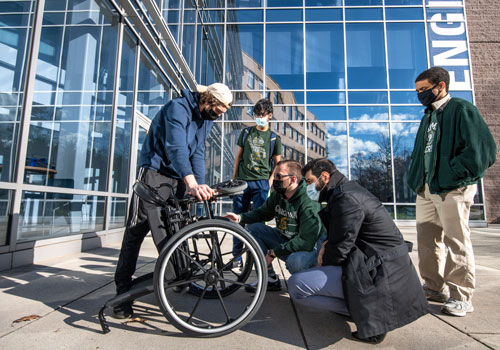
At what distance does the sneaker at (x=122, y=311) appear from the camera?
70.6 inches

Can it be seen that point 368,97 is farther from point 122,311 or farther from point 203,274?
point 122,311

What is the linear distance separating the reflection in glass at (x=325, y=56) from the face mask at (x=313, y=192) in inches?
374

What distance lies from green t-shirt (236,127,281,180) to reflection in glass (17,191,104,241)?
2313 mm

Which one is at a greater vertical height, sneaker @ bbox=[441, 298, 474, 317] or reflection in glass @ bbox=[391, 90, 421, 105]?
reflection in glass @ bbox=[391, 90, 421, 105]

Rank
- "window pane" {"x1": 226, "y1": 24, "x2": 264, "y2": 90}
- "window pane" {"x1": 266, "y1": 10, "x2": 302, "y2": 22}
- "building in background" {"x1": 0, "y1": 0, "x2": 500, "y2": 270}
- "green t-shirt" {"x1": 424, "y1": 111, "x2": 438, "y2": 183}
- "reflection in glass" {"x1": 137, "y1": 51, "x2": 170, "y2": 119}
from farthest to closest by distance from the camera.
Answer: "window pane" {"x1": 266, "y1": 10, "x2": 302, "y2": 22} < "window pane" {"x1": 226, "y1": 24, "x2": 264, "y2": 90} < "reflection in glass" {"x1": 137, "y1": 51, "x2": 170, "y2": 119} < "building in background" {"x1": 0, "y1": 0, "x2": 500, "y2": 270} < "green t-shirt" {"x1": 424, "y1": 111, "x2": 438, "y2": 183}

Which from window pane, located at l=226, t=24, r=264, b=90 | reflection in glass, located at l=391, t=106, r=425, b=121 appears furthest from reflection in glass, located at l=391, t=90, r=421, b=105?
window pane, located at l=226, t=24, r=264, b=90

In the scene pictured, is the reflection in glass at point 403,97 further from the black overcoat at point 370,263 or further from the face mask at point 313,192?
the black overcoat at point 370,263

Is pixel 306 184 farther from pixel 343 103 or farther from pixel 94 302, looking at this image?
pixel 343 103

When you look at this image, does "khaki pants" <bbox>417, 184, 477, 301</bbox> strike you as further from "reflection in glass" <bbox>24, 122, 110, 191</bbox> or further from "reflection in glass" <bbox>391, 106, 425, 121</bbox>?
"reflection in glass" <bbox>391, 106, 425, 121</bbox>

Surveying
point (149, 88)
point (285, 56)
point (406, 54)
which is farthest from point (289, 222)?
point (406, 54)

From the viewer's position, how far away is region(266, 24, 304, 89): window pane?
11031mm

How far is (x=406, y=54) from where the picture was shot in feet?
35.0

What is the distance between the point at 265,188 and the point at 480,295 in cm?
206

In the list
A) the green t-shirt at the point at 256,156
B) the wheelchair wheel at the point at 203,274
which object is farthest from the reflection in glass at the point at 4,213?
the green t-shirt at the point at 256,156
